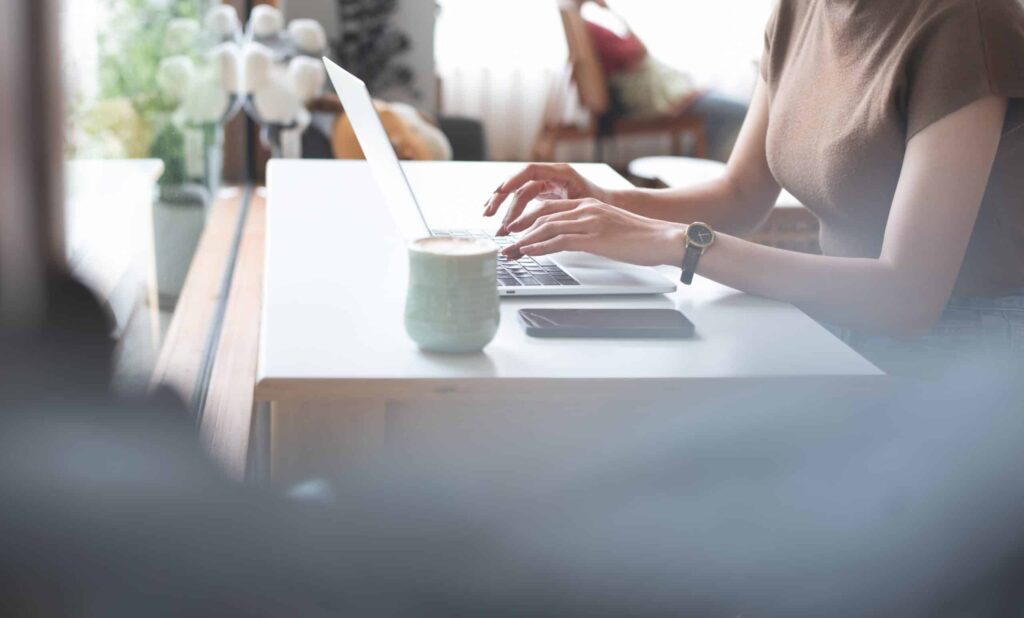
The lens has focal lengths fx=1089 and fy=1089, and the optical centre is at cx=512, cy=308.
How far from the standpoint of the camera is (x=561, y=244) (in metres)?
1.11

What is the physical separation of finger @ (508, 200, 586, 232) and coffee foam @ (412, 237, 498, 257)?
0.23 m

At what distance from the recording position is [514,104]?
216 inches

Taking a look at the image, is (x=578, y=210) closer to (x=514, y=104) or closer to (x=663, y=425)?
(x=663, y=425)

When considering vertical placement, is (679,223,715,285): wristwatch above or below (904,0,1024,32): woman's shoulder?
below

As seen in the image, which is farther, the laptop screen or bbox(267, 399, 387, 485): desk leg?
the laptop screen

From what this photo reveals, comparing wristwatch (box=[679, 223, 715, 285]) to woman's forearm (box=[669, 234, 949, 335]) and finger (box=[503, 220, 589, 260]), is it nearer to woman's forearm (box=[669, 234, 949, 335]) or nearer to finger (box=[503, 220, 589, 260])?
woman's forearm (box=[669, 234, 949, 335])

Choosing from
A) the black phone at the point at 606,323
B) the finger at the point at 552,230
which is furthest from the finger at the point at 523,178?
the black phone at the point at 606,323

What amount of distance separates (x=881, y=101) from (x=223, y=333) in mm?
1746

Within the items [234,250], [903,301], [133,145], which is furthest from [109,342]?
[234,250]

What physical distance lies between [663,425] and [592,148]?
4340mm

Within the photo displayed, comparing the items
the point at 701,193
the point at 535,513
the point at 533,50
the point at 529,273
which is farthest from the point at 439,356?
the point at 533,50

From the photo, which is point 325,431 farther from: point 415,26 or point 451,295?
point 415,26

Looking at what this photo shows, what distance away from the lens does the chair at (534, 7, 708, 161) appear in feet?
→ 16.3

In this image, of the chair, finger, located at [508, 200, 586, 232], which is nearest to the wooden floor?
finger, located at [508, 200, 586, 232]
